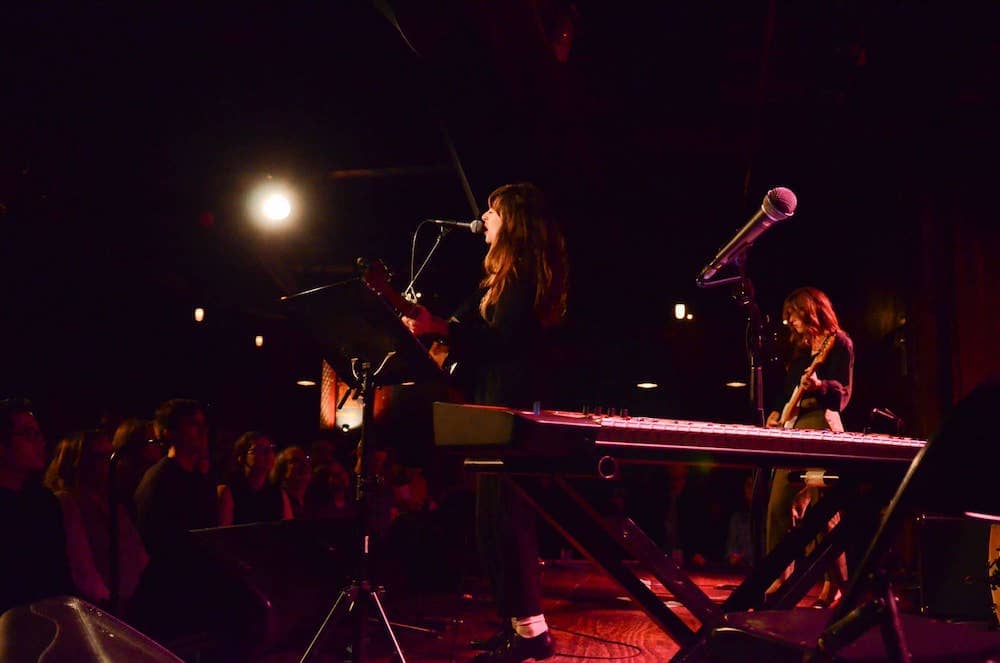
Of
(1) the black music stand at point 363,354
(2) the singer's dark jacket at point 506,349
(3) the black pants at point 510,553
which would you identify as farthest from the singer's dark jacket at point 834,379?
(1) the black music stand at point 363,354

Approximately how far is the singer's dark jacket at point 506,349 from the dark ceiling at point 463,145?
0.41 metres

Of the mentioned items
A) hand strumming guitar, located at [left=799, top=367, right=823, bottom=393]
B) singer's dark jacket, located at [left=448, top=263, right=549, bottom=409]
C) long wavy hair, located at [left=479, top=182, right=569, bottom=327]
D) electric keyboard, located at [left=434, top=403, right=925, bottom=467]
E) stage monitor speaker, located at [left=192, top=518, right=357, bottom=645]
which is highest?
long wavy hair, located at [left=479, top=182, right=569, bottom=327]

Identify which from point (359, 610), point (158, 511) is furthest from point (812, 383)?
point (158, 511)

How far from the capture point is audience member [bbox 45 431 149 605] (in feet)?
9.98

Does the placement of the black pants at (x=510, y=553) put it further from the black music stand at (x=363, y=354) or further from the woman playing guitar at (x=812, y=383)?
the woman playing guitar at (x=812, y=383)

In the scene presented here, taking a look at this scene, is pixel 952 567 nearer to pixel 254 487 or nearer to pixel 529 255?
pixel 529 255

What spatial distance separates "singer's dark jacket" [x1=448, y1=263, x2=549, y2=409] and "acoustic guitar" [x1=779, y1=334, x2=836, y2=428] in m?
2.38

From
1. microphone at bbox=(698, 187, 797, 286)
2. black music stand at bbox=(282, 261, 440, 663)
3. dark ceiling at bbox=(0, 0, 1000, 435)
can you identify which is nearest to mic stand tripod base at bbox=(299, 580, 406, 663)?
black music stand at bbox=(282, 261, 440, 663)

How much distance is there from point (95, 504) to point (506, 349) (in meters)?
1.84

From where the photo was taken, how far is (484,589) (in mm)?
5898

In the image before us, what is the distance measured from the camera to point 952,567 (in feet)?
14.0

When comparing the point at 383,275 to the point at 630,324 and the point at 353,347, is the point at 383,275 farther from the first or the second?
the point at 630,324

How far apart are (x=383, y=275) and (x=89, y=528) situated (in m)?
1.72

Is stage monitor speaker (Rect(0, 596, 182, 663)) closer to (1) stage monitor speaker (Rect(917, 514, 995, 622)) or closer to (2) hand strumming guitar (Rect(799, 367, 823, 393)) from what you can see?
(2) hand strumming guitar (Rect(799, 367, 823, 393))
